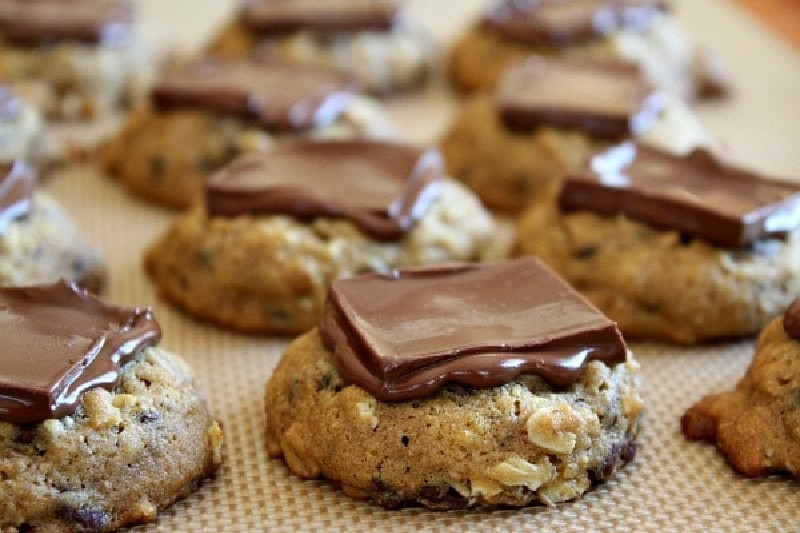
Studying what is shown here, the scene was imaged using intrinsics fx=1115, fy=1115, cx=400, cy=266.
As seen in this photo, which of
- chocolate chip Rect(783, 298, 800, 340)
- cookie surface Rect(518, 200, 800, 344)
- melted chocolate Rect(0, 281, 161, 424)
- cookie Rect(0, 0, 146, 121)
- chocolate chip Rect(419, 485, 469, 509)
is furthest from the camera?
cookie Rect(0, 0, 146, 121)

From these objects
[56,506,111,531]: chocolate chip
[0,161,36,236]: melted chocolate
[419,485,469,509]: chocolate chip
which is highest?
[0,161,36,236]: melted chocolate

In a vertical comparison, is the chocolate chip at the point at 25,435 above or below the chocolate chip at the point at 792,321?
below

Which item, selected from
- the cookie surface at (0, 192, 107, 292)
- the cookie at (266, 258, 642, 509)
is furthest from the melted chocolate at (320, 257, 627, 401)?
the cookie surface at (0, 192, 107, 292)

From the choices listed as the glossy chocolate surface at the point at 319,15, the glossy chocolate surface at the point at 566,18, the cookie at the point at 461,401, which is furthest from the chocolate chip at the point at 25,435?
the glossy chocolate surface at the point at 566,18

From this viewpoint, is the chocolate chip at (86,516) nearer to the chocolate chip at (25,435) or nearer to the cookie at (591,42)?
the chocolate chip at (25,435)

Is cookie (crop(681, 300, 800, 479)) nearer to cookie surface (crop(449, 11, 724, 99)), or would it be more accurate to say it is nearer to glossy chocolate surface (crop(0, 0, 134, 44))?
cookie surface (crop(449, 11, 724, 99))

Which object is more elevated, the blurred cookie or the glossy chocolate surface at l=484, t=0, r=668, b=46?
the glossy chocolate surface at l=484, t=0, r=668, b=46

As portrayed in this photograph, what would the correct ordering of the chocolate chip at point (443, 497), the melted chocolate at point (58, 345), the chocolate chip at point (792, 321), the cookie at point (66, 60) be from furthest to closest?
the cookie at point (66, 60) → the chocolate chip at point (792, 321) → the chocolate chip at point (443, 497) → the melted chocolate at point (58, 345)

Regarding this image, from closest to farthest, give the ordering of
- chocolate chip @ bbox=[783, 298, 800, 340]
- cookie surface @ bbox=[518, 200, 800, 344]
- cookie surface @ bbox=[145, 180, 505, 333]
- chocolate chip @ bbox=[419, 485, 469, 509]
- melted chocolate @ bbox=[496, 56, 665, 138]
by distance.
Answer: chocolate chip @ bbox=[419, 485, 469, 509] < chocolate chip @ bbox=[783, 298, 800, 340] < cookie surface @ bbox=[518, 200, 800, 344] < cookie surface @ bbox=[145, 180, 505, 333] < melted chocolate @ bbox=[496, 56, 665, 138]
